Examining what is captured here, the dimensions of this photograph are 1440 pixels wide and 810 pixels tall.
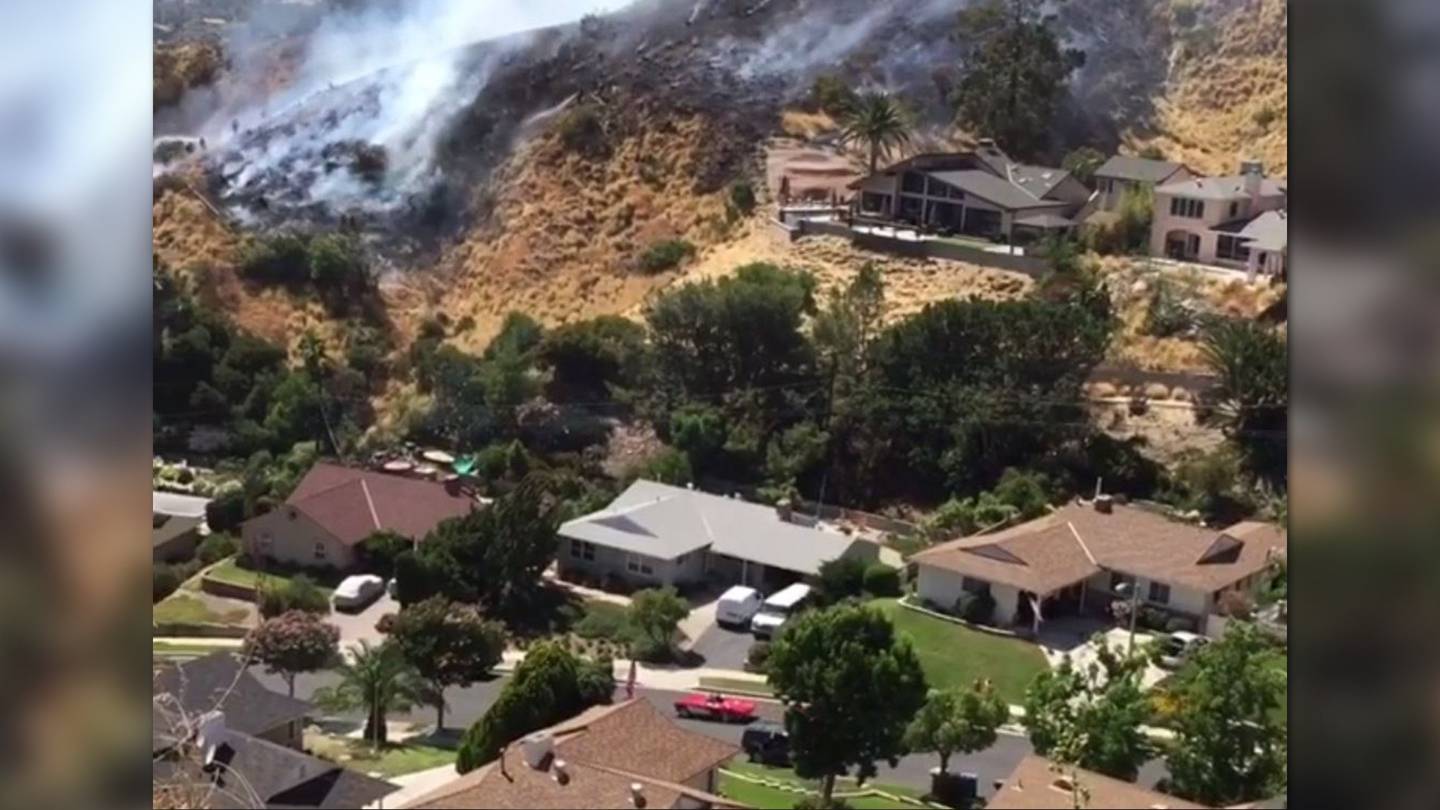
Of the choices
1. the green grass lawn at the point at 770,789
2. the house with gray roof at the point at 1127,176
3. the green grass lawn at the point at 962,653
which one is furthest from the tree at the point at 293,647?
the house with gray roof at the point at 1127,176

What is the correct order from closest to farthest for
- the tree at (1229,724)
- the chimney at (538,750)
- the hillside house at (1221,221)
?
the hillside house at (1221,221) < the tree at (1229,724) < the chimney at (538,750)

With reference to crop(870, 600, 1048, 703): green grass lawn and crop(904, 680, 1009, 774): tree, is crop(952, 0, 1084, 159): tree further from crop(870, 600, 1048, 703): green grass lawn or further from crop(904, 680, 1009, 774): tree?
crop(904, 680, 1009, 774): tree

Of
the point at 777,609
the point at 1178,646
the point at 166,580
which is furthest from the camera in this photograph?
the point at 777,609

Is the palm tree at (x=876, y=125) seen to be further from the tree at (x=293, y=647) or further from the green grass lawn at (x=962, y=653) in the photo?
the tree at (x=293, y=647)

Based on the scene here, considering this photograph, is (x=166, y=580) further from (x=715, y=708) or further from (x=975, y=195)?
(x=975, y=195)

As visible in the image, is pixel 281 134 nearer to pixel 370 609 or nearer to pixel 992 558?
pixel 370 609

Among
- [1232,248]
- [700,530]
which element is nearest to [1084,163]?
[1232,248]
